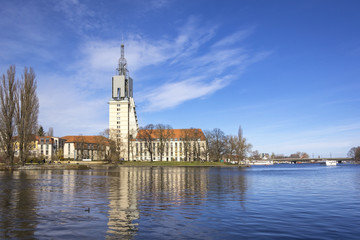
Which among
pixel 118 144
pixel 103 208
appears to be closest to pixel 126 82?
pixel 118 144

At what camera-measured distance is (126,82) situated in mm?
167375

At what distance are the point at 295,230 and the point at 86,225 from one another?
914cm

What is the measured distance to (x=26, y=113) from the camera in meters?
71.6

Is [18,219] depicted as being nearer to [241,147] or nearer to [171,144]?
[241,147]

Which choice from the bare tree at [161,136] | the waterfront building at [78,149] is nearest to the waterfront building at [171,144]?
the bare tree at [161,136]

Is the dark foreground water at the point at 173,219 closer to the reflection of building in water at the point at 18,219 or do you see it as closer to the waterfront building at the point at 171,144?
the reflection of building in water at the point at 18,219

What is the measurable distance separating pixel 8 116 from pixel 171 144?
379 feet

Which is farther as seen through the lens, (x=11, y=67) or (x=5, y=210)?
(x=11, y=67)

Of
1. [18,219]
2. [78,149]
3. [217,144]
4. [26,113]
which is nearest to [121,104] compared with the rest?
[78,149]

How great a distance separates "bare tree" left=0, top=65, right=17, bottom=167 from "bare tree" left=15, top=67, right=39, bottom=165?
3.86 ft

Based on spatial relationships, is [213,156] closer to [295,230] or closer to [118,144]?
[118,144]

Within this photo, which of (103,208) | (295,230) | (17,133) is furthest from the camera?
(17,133)

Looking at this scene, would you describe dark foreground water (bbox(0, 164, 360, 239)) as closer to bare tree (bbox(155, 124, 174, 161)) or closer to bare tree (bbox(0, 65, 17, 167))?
bare tree (bbox(0, 65, 17, 167))

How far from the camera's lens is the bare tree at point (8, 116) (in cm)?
6862
